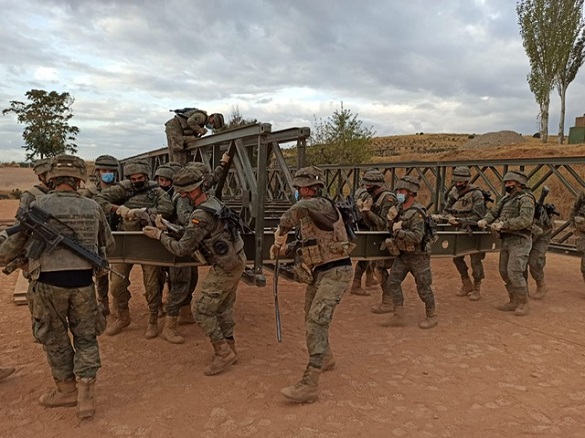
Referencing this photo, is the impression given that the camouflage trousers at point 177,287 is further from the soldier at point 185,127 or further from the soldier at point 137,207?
the soldier at point 185,127

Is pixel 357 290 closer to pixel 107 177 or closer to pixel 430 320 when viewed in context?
pixel 430 320

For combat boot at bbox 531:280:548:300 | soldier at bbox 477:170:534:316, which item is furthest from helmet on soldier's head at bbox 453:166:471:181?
combat boot at bbox 531:280:548:300

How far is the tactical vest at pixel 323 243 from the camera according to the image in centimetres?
423

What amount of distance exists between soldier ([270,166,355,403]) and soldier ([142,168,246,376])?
465 millimetres

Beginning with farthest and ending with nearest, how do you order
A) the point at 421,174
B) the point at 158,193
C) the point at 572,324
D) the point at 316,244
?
the point at 421,174
the point at 572,324
the point at 158,193
the point at 316,244

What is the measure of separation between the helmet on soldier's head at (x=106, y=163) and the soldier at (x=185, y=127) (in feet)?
3.47

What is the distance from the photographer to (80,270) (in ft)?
12.1

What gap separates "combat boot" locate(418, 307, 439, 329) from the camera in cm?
612

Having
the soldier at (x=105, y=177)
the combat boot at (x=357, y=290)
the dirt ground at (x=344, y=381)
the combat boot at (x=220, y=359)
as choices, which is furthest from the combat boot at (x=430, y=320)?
the soldier at (x=105, y=177)

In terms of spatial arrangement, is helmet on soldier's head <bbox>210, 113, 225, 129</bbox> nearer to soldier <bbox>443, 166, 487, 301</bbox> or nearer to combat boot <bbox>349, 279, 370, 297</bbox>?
combat boot <bbox>349, 279, 370, 297</bbox>

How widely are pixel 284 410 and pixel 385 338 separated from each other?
2234mm

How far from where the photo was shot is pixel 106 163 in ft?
18.5

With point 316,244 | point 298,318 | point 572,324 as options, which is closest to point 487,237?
point 572,324

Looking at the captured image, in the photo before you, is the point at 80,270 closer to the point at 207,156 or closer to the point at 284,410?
the point at 284,410
